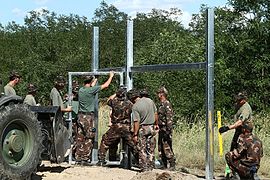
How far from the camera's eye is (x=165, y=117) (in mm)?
Answer: 12086

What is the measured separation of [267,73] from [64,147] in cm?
1121

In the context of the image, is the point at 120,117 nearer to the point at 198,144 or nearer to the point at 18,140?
the point at 18,140

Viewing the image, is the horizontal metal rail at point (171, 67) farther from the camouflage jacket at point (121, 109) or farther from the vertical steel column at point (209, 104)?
the camouflage jacket at point (121, 109)

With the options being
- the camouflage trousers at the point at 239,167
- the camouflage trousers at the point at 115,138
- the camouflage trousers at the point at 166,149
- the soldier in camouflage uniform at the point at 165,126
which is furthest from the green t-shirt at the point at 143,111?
the camouflage trousers at the point at 239,167

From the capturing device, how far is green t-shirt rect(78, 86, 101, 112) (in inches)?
480

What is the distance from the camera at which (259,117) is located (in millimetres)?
18141

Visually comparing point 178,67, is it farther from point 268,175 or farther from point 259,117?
point 259,117

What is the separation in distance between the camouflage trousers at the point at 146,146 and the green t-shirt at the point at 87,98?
4.36 ft

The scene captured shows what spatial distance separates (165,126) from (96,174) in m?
1.89

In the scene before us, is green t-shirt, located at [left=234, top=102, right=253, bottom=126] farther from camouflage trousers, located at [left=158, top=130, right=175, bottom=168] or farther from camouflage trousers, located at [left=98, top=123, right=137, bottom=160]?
camouflage trousers, located at [left=98, top=123, right=137, bottom=160]

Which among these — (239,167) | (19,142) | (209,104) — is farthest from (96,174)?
(239,167)

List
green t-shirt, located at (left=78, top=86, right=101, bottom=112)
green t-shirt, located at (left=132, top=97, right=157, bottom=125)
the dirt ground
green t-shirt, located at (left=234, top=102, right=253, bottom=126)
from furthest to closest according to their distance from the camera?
green t-shirt, located at (left=78, top=86, right=101, bottom=112) < green t-shirt, located at (left=132, top=97, right=157, bottom=125) < green t-shirt, located at (left=234, top=102, right=253, bottom=126) < the dirt ground

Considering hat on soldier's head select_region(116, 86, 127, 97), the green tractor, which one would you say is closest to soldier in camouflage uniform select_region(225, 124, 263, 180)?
hat on soldier's head select_region(116, 86, 127, 97)

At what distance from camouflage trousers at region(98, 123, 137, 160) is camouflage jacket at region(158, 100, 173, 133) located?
0.71 metres
